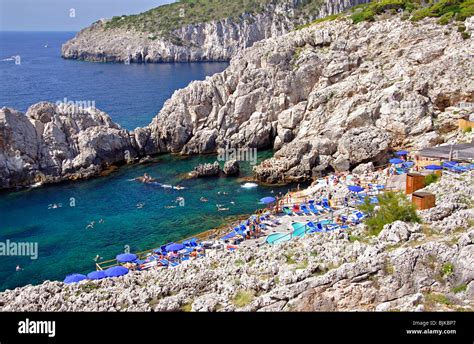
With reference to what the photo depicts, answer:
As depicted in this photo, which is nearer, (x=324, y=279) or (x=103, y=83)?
(x=324, y=279)

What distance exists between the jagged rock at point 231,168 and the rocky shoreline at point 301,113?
7.95 feet

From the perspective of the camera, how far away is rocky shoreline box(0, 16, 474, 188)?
51.7m

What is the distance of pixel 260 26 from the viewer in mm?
173750

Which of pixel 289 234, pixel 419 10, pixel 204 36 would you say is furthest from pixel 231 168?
pixel 204 36

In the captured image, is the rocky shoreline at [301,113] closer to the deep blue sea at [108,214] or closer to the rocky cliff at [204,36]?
the deep blue sea at [108,214]

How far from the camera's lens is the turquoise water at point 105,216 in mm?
36094

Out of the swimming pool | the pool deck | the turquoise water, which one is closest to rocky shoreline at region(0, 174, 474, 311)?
the swimming pool

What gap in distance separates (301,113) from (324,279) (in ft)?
147

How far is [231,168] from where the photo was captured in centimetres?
5341

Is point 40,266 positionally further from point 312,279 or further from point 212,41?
point 212,41

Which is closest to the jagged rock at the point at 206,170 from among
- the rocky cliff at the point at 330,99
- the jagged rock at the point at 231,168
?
the jagged rock at the point at 231,168

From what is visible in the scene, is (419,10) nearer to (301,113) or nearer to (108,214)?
(301,113)

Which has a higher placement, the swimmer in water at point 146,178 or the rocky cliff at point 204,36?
the rocky cliff at point 204,36
